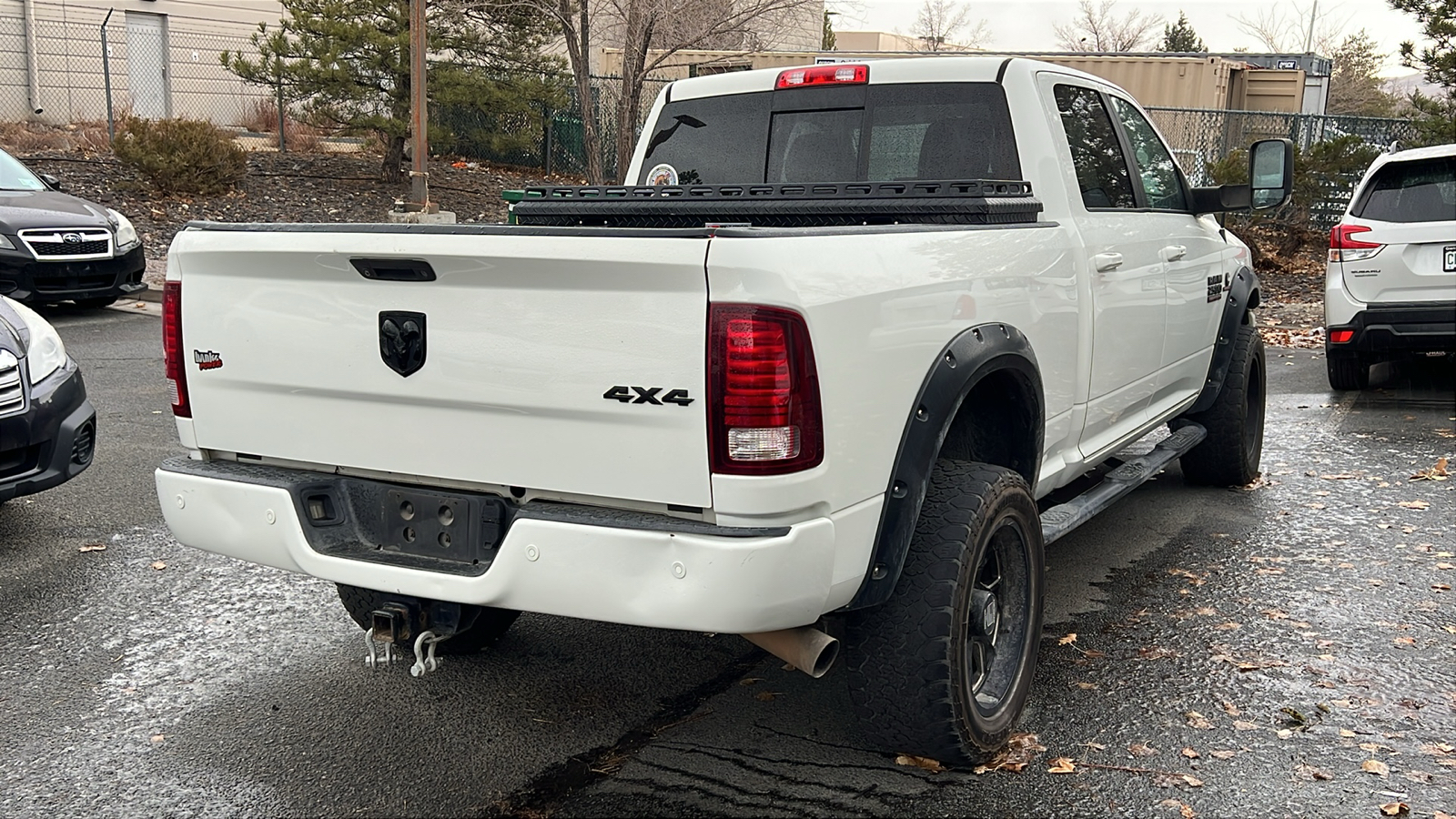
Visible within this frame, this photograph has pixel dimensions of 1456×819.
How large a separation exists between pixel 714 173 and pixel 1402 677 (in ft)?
10.1

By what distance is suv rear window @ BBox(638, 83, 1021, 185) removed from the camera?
4.60 m

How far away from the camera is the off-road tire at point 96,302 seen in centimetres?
1202

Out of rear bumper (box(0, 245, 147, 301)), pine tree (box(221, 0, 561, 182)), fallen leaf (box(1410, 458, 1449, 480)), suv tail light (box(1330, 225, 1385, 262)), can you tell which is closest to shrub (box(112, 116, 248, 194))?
pine tree (box(221, 0, 561, 182))

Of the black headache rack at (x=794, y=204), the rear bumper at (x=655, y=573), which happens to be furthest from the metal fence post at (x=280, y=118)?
the rear bumper at (x=655, y=573)

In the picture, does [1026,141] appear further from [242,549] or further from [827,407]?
[242,549]

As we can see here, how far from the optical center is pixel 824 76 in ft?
16.1

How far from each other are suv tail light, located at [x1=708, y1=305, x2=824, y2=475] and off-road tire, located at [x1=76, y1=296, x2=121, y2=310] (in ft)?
35.5

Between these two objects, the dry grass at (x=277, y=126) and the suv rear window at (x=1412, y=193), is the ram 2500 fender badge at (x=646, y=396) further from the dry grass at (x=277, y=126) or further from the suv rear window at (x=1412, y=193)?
the dry grass at (x=277, y=126)

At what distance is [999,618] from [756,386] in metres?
1.43

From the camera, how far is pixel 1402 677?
13.9 ft

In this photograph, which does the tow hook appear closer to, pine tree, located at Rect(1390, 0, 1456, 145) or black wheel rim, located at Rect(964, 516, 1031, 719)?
black wheel rim, located at Rect(964, 516, 1031, 719)

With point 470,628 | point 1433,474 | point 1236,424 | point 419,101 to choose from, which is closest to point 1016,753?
point 470,628

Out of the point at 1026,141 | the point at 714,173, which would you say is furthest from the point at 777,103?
the point at 1026,141

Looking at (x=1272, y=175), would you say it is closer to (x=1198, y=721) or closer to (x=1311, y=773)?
(x=1198, y=721)
